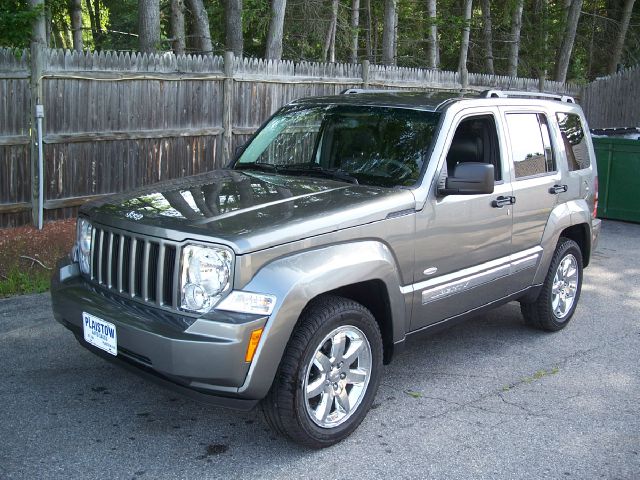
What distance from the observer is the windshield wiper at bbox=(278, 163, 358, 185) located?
4.89 m

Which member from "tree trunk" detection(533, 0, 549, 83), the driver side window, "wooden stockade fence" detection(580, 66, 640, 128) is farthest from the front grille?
"tree trunk" detection(533, 0, 549, 83)

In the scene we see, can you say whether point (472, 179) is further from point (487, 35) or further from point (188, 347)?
point (487, 35)

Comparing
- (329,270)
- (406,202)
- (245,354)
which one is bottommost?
(245,354)

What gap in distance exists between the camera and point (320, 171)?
5.07 metres

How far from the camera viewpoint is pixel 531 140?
5828 mm

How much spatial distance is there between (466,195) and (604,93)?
1521cm

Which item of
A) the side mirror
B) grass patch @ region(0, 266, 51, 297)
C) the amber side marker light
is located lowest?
grass patch @ region(0, 266, 51, 297)

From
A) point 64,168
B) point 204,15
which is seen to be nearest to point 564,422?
point 64,168

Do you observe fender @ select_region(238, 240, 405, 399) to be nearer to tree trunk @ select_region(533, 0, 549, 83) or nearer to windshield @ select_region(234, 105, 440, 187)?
windshield @ select_region(234, 105, 440, 187)

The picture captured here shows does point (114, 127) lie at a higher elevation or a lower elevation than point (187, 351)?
higher

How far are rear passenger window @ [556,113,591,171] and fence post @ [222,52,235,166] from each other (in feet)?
18.0

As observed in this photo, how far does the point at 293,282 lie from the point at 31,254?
17.5 ft

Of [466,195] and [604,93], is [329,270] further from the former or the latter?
[604,93]

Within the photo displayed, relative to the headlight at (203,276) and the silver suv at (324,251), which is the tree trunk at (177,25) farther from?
the headlight at (203,276)
